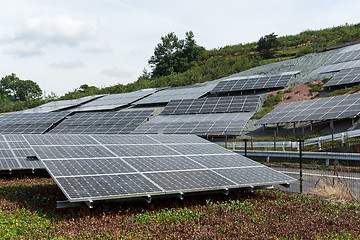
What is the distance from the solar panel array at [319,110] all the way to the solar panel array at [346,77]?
7631 millimetres

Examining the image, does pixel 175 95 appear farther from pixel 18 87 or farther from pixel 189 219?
pixel 18 87

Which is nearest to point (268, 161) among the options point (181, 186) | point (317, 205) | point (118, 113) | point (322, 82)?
point (317, 205)

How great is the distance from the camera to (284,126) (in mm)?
38938

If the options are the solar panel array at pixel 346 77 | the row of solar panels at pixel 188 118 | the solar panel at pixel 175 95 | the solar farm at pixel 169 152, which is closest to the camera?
the solar farm at pixel 169 152

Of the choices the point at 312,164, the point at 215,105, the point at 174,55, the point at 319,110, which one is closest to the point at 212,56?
the point at 174,55

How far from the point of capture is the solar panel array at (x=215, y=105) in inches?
1801

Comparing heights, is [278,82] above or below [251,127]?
above

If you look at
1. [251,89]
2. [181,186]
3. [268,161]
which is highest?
[251,89]

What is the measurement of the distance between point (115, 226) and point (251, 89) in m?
44.0

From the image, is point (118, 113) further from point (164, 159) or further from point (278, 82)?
point (164, 159)

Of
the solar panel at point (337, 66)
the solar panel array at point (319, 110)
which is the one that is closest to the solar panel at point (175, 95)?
the solar panel at point (337, 66)

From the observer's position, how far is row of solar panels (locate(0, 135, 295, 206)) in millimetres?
12547

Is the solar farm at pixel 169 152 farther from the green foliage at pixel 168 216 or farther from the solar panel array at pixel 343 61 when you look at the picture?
the green foliage at pixel 168 216

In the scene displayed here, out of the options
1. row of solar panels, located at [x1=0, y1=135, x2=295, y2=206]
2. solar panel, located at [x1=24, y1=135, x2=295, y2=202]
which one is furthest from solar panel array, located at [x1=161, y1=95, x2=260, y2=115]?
solar panel, located at [x1=24, y1=135, x2=295, y2=202]
